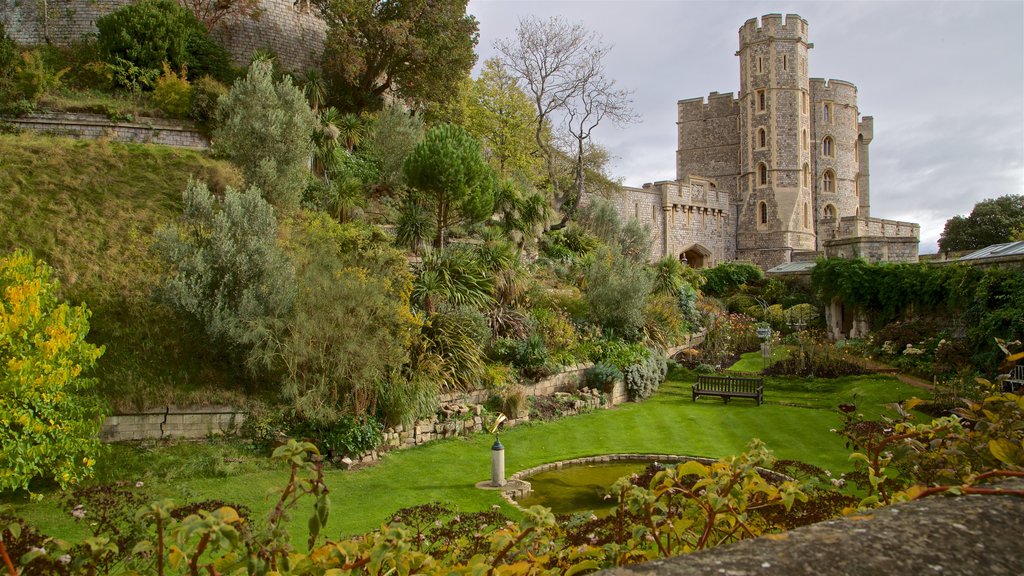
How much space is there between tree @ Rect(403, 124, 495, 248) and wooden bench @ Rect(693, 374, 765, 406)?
21.4 ft

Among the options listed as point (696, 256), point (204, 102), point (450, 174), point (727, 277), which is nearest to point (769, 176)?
point (696, 256)

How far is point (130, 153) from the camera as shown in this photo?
14.7 m

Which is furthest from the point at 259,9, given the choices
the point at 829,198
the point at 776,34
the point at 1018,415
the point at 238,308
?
the point at 829,198

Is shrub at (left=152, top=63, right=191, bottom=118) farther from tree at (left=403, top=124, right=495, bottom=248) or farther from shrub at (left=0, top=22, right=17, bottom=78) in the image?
tree at (left=403, top=124, right=495, bottom=248)

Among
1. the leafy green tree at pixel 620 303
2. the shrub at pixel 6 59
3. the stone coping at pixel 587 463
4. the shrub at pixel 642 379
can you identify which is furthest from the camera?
the shrub at pixel 6 59

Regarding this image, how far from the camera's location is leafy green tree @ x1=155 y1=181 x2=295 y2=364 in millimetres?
9766

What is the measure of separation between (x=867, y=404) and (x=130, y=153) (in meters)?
17.0

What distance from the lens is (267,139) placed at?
13945 mm

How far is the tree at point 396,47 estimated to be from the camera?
19.9 m

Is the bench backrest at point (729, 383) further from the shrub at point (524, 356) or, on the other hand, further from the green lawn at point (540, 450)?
the shrub at point (524, 356)

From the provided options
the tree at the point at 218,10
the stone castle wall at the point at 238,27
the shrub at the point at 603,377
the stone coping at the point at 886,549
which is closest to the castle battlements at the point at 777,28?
the stone castle wall at the point at 238,27

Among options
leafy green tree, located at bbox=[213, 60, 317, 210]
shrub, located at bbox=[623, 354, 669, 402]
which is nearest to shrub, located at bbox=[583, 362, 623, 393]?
shrub, located at bbox=[623, 354, 669, 402]

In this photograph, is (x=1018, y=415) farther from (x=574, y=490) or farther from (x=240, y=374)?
(x=240, y=374)

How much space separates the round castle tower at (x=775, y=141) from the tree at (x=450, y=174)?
2650cm
